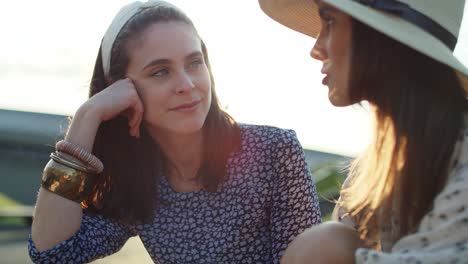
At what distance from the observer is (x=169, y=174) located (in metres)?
3.26

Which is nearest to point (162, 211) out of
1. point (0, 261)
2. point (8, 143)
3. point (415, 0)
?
point (415, 0)

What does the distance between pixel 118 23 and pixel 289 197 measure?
0.97 meters

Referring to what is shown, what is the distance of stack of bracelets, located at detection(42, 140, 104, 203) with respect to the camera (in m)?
2.99

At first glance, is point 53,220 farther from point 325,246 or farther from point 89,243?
point 325,246

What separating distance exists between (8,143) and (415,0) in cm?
1941

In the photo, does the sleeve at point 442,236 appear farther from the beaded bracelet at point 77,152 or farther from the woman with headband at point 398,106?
the beaded bracelet at point 77,152

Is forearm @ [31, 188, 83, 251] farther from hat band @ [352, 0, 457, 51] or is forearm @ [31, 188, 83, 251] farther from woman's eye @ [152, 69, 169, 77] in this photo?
hat band @ [352, 0, 457, 51]

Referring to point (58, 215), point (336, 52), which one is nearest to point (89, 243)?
point (58, 215)

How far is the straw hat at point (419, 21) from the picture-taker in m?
2.04

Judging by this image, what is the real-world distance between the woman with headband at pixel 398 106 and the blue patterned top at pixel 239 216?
0.84 m

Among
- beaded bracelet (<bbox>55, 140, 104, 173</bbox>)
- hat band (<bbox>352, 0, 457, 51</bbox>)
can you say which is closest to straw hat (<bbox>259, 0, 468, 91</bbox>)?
hat band (<bbox>352, 0, 457, 51</bbox>)

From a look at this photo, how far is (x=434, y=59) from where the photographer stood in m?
2.11

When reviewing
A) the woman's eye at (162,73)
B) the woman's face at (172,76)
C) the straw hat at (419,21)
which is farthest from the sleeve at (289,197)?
the straw hat at (419,21)

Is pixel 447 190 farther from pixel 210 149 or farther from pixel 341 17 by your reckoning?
pixel 210 149
